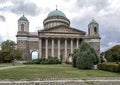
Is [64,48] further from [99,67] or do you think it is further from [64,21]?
[99,67]

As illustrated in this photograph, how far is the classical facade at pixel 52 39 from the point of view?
6994cm

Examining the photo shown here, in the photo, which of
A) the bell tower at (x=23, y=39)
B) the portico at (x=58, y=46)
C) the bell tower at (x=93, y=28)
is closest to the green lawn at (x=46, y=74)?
the portico at (x=58, y=46)

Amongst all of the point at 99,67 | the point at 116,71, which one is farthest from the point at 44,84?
the point at 99,67

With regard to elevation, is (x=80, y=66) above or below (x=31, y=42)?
below

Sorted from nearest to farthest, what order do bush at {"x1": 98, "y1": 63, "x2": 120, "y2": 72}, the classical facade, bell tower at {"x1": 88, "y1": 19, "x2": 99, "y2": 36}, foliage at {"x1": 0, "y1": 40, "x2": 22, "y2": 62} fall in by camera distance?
bush at {"x1": 98, "y1": 63, "x2": 120, "y2": 72}
foliage at {"x1": 0, "y1": 40, "x2": 22, "y2": 62}
the classical facade
bell tower at {"x1": 88, "y1": 19, "x2": 99, "y2": 36}

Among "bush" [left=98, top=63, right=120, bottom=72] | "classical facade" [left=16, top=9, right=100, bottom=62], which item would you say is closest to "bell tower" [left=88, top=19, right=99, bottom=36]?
"classical facade" [left=16, top=9, right=100, bottom=62]

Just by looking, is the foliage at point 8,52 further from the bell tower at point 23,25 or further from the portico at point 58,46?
the portico at point 58,46

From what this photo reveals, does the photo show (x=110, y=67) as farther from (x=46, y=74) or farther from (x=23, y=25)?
(x=23, y=25)

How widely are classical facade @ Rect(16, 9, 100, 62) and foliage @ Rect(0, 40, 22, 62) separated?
25.4 feet

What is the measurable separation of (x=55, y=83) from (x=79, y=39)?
59.9 metres

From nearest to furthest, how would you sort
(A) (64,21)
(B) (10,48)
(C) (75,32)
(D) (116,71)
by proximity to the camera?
(D) (116,71), (B) (10,48), (C) (75,32), (A) (64,21)

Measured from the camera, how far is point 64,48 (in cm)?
7262

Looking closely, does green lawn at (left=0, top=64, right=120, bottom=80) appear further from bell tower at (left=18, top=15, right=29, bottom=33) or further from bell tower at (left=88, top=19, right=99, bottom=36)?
bell tower at (left=88, top=19, right=99, bottom=36)

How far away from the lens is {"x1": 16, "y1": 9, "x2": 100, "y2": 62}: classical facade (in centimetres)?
6994
